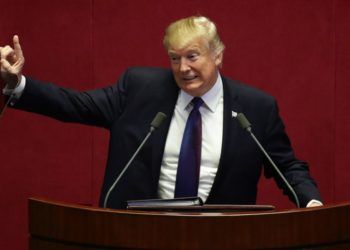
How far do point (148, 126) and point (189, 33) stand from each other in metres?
0.25

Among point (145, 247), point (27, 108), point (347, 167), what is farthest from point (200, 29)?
point (347, 167)

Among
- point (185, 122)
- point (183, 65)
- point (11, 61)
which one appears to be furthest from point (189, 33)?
point (11, 61)

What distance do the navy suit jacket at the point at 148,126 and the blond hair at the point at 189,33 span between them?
13 cm

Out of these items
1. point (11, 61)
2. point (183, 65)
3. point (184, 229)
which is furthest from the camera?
point (183, 65)

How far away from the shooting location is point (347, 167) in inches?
111

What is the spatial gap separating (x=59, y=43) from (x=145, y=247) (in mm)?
1472

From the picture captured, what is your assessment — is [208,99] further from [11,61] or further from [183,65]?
[11,61]

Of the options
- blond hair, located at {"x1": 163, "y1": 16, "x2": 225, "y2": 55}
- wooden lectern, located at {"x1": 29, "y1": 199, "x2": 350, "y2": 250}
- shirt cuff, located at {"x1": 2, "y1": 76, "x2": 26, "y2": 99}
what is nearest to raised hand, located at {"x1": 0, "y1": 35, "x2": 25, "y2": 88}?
shirt cuff, located at {"x1": 2, "y1": 76, "x2": 26, "y2": 99}

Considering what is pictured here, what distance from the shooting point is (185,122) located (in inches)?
78.4

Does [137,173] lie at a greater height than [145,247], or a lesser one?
greater

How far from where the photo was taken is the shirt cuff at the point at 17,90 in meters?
1.87

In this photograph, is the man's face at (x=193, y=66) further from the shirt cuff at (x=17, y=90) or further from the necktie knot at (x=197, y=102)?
the shirt cuff at (x=17, y=90)

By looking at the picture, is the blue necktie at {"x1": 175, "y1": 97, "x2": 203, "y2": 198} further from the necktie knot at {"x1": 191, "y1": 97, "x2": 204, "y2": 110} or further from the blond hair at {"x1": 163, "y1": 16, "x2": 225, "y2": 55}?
the blond hair at {"x1": 163, "y1": 16, "x2": 225, "y2": 55}

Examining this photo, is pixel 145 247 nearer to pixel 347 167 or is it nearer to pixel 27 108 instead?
pixel 27 108
